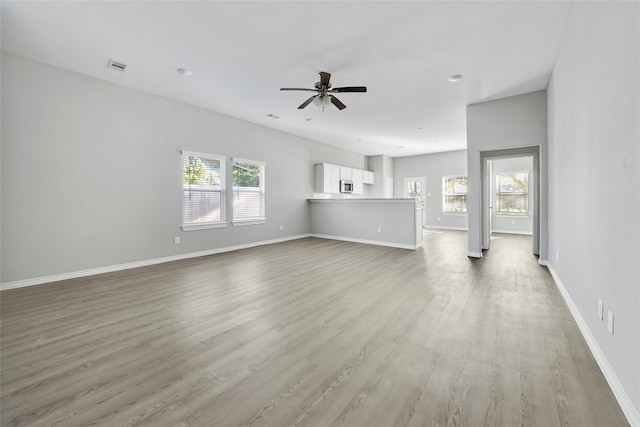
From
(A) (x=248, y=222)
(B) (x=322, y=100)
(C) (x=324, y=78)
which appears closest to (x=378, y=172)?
(A) (x=248, y=222)

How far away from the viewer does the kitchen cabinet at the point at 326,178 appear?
820 centimetres

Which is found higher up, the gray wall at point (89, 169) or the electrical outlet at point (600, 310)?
the gray wall at point (89, 169)

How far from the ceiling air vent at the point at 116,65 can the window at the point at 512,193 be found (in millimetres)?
9550

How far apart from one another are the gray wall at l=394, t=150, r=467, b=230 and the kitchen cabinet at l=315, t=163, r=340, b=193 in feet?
12.3

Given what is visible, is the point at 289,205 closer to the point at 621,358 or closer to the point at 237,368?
the point at 237,368

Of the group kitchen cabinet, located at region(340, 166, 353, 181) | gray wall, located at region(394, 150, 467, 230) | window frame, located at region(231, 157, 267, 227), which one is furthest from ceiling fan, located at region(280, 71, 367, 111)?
gray wall, located at region(394, 150, 467, 230)

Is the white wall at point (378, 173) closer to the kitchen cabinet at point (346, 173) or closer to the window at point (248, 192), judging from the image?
the kitchen cabinet at point (346, 173)

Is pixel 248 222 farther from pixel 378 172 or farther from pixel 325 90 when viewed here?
pixel 378 172

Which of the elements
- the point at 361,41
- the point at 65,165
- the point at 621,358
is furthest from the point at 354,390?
the point at 65,165

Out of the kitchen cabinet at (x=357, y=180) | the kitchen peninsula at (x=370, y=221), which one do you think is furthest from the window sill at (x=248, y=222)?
the kitchen cabinet at (x=357, y=180)

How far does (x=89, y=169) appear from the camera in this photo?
4105 mm

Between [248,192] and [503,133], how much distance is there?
207 inches

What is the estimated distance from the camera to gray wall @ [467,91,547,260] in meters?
4.53

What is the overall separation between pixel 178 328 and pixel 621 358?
3.03 metres
